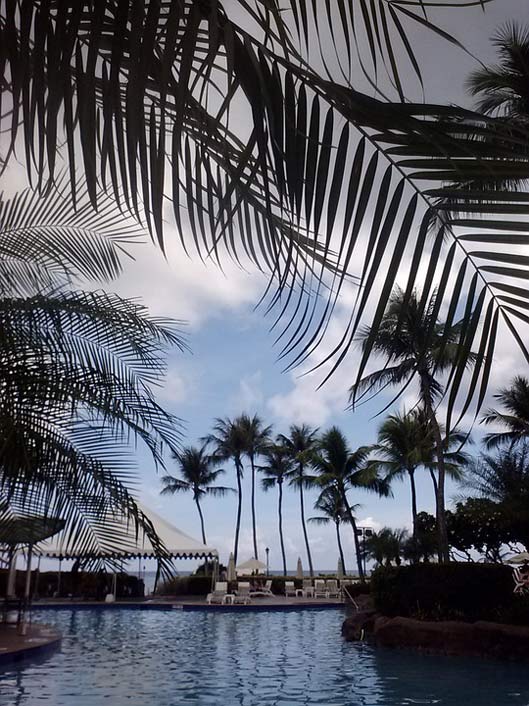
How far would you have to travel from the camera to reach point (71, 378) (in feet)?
14.5

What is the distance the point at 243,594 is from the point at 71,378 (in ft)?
80.5

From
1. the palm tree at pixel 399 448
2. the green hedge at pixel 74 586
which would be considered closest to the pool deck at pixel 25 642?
the green hedge at pixel 74 586

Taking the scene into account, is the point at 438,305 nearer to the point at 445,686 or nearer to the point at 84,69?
the point at 84,69

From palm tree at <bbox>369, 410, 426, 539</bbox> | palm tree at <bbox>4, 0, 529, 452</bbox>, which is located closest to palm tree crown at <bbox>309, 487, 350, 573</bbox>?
palm tree at <bbox>369, 410, 426, 539</bbox>

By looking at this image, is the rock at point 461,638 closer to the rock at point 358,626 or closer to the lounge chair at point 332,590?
the rock at point 358,626

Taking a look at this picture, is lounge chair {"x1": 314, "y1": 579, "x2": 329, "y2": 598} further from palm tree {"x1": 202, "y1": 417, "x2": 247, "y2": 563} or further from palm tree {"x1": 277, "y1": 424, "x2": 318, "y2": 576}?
palm tree {"x1": 202, "y1": 417, "x2": 247, "y2": 563}

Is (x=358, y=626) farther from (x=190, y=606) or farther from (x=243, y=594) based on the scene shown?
(x=243, y=594)

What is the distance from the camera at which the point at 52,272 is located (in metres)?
4.57

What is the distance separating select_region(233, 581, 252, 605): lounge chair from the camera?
25.4 meters

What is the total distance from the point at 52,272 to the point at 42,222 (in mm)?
369

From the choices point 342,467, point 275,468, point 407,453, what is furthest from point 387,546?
point 275,468

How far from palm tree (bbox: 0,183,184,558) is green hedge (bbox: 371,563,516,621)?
12352mm

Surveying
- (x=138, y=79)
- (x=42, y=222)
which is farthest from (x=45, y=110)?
(x=42, y=222)

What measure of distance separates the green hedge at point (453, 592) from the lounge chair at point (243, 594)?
32.5 feet
